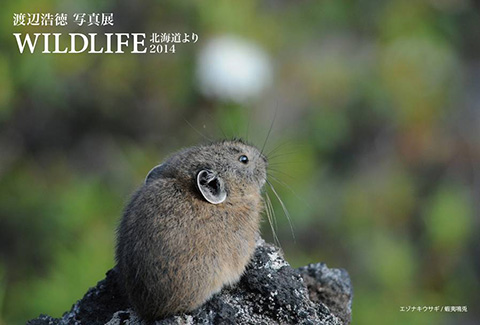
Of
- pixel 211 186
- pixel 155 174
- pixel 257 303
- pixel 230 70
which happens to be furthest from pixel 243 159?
pixel 230 70

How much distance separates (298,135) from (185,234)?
610cm

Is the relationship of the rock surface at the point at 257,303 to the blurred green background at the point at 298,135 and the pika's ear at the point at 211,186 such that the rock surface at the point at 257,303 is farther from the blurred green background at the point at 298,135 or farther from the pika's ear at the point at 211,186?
the blurred green background at the point at 298,135

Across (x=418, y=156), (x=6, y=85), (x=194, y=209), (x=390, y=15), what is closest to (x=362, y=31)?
(x=390, y=15)

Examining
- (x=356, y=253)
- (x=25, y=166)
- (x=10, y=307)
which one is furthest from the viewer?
(x=356, y=253)

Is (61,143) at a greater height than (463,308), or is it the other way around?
(61,143)

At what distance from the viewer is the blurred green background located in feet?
30.6

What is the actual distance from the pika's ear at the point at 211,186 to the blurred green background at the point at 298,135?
3.97 meters

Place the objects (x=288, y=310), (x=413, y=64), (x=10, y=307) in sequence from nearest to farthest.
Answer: (x=288, y=310) → (x=10, y=307) → (x=413, y=64)

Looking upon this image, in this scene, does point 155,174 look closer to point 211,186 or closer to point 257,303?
point 211,186

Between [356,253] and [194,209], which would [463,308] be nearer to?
[356,253]

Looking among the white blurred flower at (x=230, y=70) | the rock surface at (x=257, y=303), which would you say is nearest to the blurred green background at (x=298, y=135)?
the white blurred flower at (x=230, y=70)

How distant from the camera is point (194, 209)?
4434mm

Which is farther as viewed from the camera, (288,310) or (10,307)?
(10,307)

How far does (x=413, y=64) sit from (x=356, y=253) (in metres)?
2.62
